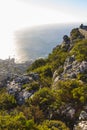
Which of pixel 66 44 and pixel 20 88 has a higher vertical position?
pixel 66 44

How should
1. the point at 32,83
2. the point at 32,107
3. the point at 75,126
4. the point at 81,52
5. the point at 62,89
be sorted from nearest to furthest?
the point at 75,126, the point at 32,107, the point at 62,89, the point at 32,83, the point at 81,52

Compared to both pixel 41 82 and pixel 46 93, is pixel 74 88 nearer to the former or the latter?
pixel 46 93

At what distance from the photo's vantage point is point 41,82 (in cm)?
7275

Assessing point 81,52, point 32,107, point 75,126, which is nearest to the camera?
point 75,126

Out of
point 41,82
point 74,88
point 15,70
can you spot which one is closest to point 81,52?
point 41,82

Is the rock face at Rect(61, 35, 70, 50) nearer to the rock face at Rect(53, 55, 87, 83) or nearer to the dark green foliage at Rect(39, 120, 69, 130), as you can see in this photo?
the rock face at Rect(53, 55, 87, 83)

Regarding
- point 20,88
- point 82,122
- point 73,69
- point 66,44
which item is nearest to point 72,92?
point 82,122

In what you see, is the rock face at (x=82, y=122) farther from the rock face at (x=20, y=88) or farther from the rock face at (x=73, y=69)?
the rock face at (x=73, y=69)

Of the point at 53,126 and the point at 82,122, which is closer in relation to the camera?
the point at 53,126

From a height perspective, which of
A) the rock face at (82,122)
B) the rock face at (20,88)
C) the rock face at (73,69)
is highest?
the rock face at (73,69)

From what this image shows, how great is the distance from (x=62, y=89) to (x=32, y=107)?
21.9ft

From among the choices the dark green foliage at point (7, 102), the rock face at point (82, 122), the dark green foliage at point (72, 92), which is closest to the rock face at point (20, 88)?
the dark green foliage at point (7, 102)

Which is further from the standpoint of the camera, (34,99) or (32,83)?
(32,83)

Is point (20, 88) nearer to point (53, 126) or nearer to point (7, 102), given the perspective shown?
point (7, 102)
